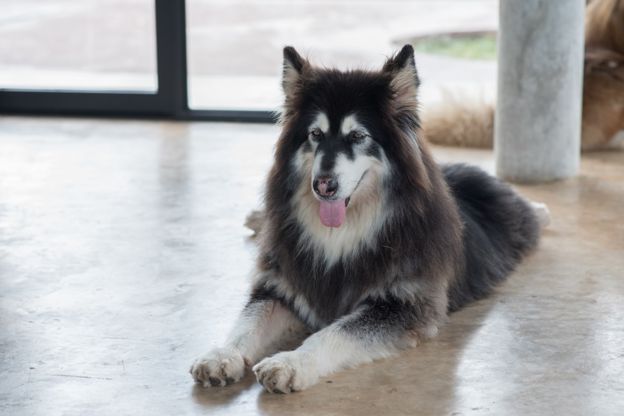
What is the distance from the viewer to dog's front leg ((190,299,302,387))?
126 inches

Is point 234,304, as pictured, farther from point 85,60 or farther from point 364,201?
point 85,60

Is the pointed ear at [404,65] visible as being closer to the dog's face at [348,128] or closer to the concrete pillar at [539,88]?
the dog's face at [348,128]

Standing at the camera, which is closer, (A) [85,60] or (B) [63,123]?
(B) [63,123]

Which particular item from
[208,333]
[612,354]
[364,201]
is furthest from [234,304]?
[612,354]

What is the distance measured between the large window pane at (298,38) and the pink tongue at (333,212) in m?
3.51

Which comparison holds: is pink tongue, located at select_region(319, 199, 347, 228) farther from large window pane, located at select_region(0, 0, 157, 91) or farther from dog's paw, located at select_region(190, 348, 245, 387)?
large window pane, located at select_region(0, 0, 157, 91)

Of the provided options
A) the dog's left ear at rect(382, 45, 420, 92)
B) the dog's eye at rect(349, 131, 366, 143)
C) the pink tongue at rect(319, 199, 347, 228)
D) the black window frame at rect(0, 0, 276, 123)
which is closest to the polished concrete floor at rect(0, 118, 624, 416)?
the pink tongue at rect(319, 199, 347, 228)

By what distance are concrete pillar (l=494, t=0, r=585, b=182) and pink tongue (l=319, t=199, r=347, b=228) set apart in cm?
261

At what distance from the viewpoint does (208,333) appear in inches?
144

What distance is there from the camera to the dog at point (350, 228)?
335 cm

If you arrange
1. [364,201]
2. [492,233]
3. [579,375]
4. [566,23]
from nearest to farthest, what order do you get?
[579,375] < [364,201] < [492,233] < [566,23]

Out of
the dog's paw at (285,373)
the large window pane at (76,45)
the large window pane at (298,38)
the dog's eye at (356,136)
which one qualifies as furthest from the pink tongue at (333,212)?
the large window pane at (76,45)

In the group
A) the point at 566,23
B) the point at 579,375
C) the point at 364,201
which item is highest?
the point at 566,23

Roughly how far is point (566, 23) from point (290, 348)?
2.97 m
